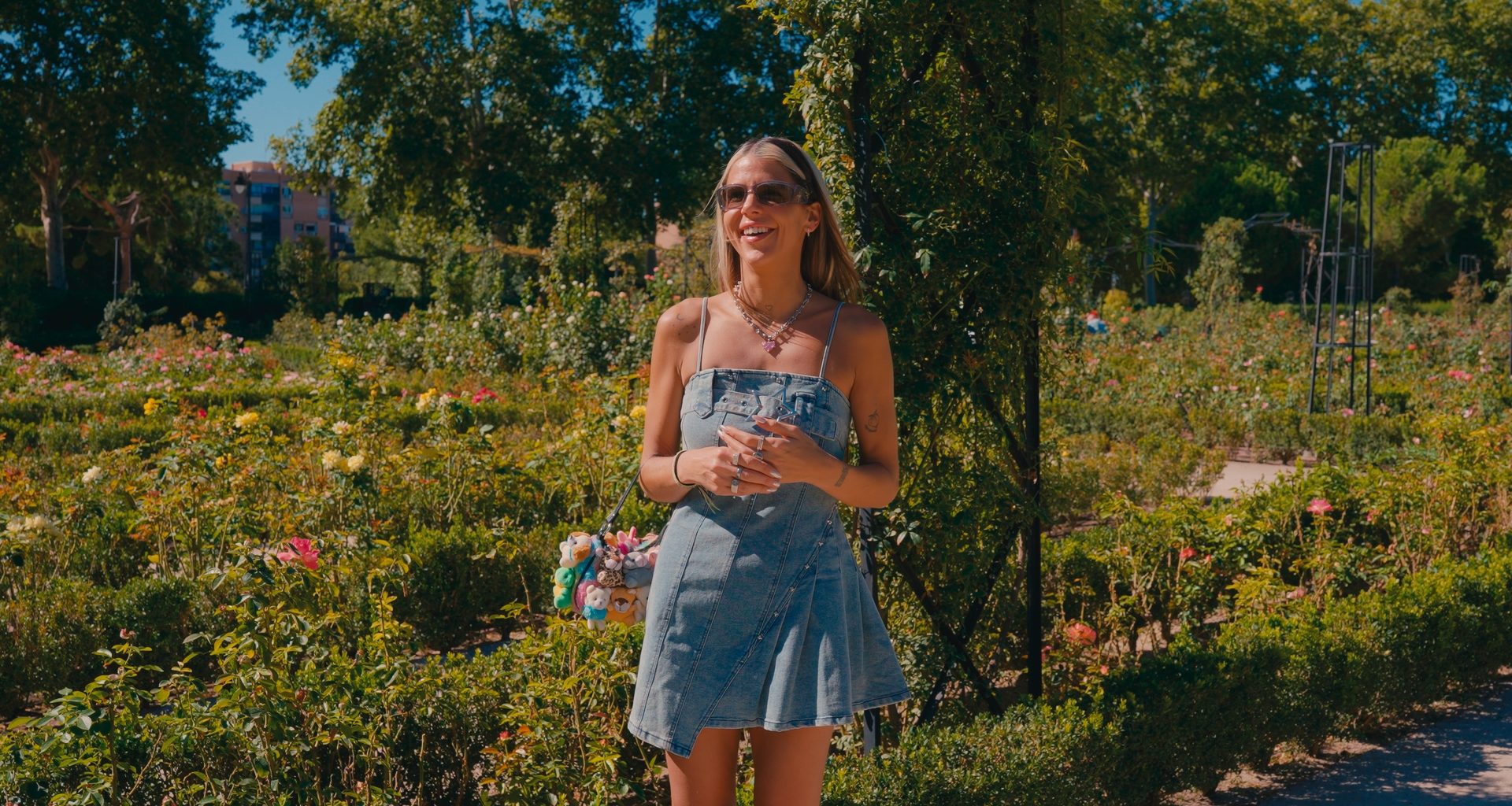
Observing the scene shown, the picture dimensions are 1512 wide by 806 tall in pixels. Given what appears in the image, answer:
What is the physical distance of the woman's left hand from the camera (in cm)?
183

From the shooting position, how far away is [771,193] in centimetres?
197

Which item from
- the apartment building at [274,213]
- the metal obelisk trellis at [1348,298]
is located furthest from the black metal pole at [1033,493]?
the apartment building at [274,213]

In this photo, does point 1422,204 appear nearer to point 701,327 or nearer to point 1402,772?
point 1402,772

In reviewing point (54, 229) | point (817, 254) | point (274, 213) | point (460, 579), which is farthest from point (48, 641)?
point (274, 213)

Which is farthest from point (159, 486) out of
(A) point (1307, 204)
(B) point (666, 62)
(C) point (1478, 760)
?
(A) point (1307, 204)

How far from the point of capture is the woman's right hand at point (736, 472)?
6.00 feet

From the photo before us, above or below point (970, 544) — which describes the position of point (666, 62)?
above

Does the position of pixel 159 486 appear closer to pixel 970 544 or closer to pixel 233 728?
pixel 233 728

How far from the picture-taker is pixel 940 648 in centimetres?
321

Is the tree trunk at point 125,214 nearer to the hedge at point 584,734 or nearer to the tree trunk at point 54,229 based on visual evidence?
the tree trunk at point 54,229

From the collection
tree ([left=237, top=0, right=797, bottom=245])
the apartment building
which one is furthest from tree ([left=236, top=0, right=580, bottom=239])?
the apartment building

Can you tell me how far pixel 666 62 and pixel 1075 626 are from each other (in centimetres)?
2194

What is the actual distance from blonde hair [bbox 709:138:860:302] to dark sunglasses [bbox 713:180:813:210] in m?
0.03

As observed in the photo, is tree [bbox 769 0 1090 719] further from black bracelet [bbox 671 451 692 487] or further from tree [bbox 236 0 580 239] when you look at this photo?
tree [bbox 236 0 580 239]
